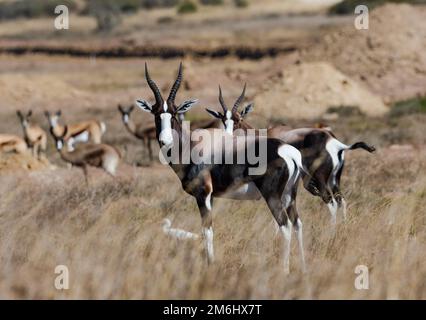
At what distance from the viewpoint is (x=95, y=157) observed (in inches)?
747

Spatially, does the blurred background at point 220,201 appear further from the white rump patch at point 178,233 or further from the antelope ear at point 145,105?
the antelope ear at point 145,105

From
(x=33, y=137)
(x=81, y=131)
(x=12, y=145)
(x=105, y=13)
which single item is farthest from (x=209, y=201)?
(x=105, y=13)

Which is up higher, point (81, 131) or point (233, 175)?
point (233, 175)

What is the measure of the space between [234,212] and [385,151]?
9881 millimetres

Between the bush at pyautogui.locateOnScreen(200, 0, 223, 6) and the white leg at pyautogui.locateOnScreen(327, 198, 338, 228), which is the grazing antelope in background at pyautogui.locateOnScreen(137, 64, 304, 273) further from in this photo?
the bush at pyautogui.locateOnScreen(200, 0, 223, 6)

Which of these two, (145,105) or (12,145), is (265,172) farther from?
(12,145)

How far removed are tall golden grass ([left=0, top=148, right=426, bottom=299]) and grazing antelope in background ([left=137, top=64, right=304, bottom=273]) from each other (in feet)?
0.84

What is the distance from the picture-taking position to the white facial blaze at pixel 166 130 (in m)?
9.32

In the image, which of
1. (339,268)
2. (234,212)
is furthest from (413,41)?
(339,268)

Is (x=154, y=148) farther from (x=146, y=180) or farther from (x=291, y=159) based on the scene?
(x=291, y=159)

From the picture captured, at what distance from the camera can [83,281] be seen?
23.0 feet

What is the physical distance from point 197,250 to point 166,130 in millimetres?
1657

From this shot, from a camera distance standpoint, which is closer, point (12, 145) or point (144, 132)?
point (12, 145)

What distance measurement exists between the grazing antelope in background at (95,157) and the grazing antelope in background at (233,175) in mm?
8861
